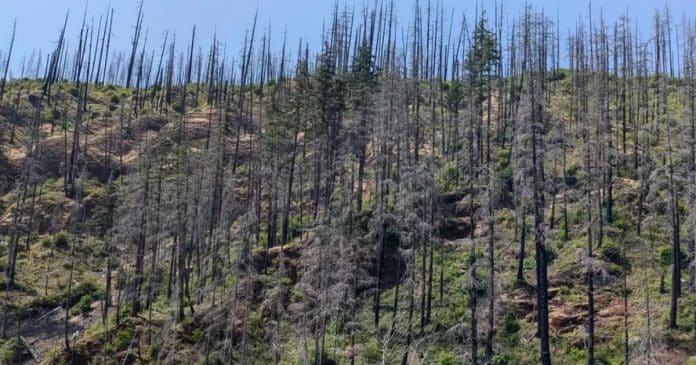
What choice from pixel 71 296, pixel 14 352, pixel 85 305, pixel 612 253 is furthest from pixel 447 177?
pixel 14 352

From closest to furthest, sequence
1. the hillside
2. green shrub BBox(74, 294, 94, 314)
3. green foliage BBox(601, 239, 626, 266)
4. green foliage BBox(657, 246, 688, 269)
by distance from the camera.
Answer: the hillside → green foliage BBox(657, 246, 688, 269) → green foliage BBox(601, 239, 626, 266) → green shrub BBox(74, 294, 94, 314)

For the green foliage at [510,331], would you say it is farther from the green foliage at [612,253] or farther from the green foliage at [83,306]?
the green foliage at [83,306]

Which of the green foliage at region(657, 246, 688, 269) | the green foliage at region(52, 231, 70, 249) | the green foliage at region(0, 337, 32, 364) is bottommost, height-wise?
the green foliage at region(0, 337, 32, 364)

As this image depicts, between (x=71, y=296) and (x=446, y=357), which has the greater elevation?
(x=71, y=296)

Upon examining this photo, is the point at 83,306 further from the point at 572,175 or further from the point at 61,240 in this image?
the point at 572,175

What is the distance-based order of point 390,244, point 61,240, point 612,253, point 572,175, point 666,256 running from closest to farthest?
1. point 666,256
2. point 612,253
3. point 390,244
4. point 572,175
5. point 61,240

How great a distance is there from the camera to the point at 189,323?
136 feet

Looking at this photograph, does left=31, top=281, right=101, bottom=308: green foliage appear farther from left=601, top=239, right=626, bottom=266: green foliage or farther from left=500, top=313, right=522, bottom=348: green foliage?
left=601, top=239, right=626, bottom=266: green foliage

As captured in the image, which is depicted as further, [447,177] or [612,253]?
[447,177]

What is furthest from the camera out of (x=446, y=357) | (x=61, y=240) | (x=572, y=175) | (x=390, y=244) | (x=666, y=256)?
(x=61, y=240)

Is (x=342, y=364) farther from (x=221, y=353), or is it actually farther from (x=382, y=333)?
(x=221, y=353)

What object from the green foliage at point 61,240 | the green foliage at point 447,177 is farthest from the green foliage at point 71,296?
the green foliage at point 447,177

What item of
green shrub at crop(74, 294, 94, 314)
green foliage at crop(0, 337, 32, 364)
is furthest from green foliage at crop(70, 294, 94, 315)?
green foliage at crop(0, 337, 32, 364)

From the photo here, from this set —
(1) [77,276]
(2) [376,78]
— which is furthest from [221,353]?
(2) [376,78]
